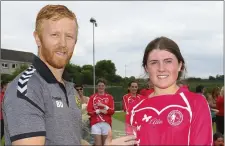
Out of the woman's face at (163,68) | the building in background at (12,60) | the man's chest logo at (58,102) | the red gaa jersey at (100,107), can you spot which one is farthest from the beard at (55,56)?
the building in background at (12,60)

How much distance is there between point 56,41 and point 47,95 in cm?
31

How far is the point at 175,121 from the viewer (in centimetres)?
229

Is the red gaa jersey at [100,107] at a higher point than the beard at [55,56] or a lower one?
lower

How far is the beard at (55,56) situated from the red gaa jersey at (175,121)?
23.4 inches

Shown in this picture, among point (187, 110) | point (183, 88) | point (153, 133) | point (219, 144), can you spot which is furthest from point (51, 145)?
point (219, 144)

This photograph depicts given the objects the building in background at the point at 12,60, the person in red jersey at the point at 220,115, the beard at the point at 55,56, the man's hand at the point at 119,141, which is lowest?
the person in red jersey at the point at 220,115

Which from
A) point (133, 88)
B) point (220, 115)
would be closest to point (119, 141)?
point (133, 88)

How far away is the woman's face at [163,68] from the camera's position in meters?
2.48

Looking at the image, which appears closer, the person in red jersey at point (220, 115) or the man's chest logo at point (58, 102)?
the man's chest logo at point (58, 102)

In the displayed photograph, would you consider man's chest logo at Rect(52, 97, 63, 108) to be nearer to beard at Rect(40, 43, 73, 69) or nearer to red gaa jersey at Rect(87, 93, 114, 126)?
beard at Rect(40, 43, 73, 69)

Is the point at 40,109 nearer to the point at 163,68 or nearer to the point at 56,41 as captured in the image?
the point at 56,41

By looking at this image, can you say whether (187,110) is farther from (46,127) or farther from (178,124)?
(46,127)

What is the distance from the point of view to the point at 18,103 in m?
1.70

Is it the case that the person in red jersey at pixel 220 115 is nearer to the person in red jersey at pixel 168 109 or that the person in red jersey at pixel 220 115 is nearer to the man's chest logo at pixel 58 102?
the person in red jersey at pixel 168 109
